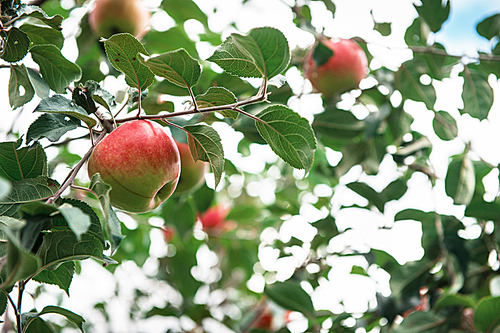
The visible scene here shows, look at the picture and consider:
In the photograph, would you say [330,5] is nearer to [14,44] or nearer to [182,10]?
[182,10]

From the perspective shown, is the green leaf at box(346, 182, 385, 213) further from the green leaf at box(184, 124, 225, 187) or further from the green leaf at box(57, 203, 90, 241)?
the green leaf at box(57, 203, 90, 241)

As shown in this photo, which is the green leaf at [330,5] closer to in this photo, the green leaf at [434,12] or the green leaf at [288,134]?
the green leaf at [434,12]

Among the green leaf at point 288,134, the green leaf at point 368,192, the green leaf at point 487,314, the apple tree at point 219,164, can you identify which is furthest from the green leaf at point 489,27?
the green leaf at point 288,134

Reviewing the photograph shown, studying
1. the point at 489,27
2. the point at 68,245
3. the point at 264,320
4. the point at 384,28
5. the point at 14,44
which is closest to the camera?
the point at 68,245

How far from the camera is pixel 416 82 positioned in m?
1.16

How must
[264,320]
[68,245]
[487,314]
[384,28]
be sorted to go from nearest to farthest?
[68,245], [487,314], [384,28], [264,320]

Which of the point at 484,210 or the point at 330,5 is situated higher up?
the point at 330,5

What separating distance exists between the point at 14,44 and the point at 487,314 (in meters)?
1.09

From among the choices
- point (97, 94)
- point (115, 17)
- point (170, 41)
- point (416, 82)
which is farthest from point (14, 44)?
point (416, 82)

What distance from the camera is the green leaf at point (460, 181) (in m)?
1.16

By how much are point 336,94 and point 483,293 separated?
761mm

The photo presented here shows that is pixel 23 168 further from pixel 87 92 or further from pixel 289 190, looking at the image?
pixel 289 190

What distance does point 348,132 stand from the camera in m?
1.13

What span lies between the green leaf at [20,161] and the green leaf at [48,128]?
0.7 inches
